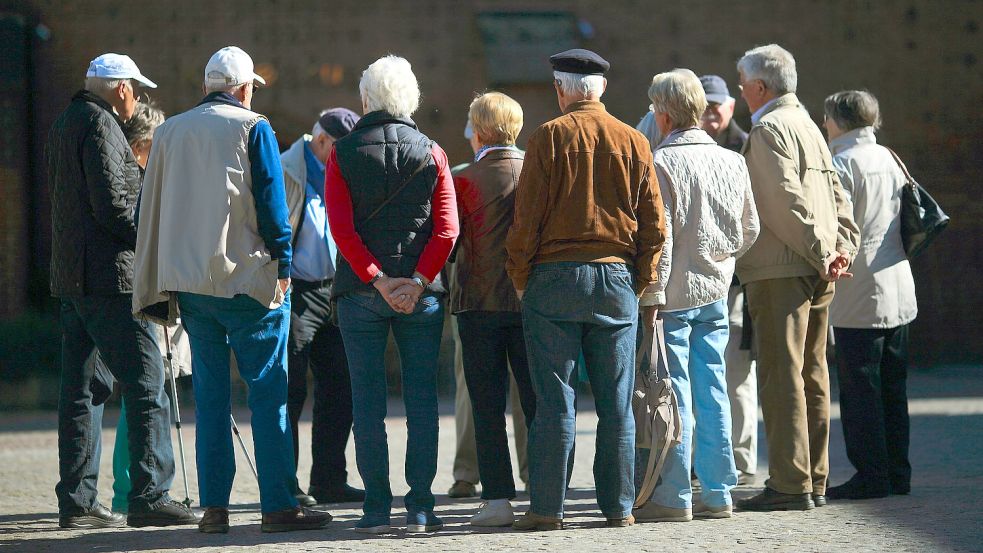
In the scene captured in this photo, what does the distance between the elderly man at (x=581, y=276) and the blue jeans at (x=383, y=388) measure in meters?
0.43

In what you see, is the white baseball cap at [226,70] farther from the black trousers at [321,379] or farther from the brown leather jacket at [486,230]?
the black trousers at [321,379]

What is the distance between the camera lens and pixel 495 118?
6.28m

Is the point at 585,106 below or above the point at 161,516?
above

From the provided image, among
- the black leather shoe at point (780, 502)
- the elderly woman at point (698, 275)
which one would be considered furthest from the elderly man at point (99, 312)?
the black leather shoe at point (780, 502)

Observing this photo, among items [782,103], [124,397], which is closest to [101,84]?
[124,397]

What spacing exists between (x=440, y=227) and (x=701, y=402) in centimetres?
138

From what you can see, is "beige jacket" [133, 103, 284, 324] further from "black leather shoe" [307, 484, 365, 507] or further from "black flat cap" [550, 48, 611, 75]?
"black leather shoe" [307, 484, 365, 507]

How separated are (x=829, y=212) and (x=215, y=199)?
2716 mm

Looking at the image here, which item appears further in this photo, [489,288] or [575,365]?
[489,288]

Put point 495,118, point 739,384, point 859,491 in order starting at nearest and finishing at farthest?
point 495,118
point 859,491
point 739,384

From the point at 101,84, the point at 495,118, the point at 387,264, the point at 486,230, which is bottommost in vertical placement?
the point at 387,264

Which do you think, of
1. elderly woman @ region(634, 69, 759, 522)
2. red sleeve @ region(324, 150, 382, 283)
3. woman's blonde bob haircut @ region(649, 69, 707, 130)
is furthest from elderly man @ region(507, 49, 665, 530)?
red sleeve @ region(324, 150, 382, 283)

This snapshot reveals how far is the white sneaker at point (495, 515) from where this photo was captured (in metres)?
6.11

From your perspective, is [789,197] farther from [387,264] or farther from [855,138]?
[387,264]
